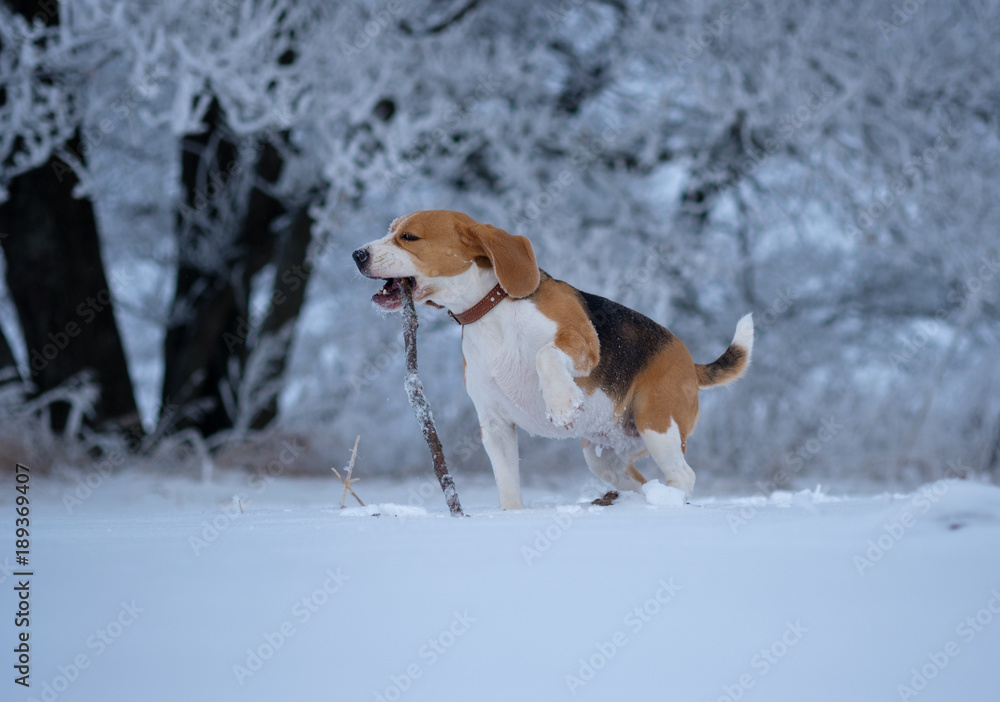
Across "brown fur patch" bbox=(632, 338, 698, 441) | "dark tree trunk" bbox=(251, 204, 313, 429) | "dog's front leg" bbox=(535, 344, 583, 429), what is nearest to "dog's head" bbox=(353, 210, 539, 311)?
"dog's front leg" bbox=(535, 344, 583, 429)

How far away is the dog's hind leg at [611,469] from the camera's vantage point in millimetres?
3445

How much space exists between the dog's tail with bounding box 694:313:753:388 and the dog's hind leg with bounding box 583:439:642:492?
0.44 metres

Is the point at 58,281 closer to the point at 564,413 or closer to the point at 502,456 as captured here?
the point at 502,456

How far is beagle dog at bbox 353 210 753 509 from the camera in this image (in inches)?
107

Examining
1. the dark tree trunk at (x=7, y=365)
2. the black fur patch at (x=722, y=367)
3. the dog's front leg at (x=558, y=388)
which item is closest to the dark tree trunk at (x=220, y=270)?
the dark tree trunk at (x=7, y=365)

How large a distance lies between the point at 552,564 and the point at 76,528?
4.70 ft

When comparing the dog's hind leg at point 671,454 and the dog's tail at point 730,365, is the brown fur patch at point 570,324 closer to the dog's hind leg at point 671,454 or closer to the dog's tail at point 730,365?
the dog's hind leg at point 671,454

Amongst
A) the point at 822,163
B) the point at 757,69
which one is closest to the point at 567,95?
the point at 757,69

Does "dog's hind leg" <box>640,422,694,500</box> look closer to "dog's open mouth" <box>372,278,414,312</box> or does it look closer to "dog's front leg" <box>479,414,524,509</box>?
"dog's front leg" <box>479,414,524,509</box>

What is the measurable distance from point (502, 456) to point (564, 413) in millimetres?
492

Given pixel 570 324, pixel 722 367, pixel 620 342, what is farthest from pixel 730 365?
pixel 570 324

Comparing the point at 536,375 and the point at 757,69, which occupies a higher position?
the point at 757,69

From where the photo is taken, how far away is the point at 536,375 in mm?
2865

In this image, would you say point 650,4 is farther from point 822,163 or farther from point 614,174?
point 822,163
